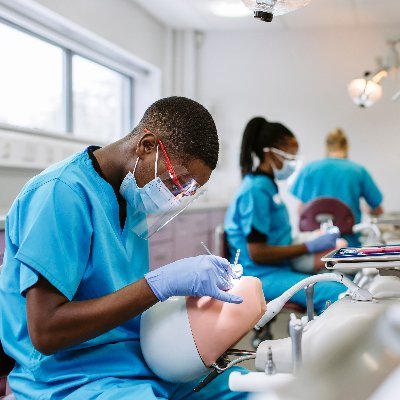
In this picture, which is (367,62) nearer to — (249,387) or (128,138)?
(128,138)

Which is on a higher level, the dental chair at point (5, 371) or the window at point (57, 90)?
the window at point (57, 90)

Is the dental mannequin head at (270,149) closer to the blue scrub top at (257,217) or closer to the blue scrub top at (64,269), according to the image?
the blue scrub top at (257,217)

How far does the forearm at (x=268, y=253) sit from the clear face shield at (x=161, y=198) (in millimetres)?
1004

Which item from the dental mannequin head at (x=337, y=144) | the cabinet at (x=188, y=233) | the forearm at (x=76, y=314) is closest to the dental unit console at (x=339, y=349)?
the forearm at (x=76, y=314)

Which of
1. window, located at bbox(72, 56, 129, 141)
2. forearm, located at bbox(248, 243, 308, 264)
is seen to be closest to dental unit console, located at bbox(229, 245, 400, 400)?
forearm, located at bbox(248, 243, 308, 264)

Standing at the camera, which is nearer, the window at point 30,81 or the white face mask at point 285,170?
the white face mask at point 285,170

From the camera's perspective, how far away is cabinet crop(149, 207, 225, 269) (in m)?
3.17

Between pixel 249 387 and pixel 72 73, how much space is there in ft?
10.7

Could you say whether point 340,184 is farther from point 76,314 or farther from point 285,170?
point 76,314

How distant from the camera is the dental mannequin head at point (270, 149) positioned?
8.00 ft

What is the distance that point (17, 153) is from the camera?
283cm

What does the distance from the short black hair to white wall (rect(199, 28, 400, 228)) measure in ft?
11.9

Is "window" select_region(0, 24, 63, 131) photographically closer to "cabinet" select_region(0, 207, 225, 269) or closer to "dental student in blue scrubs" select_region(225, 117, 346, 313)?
"cabinet" select_region(0, 207, 225, 269)

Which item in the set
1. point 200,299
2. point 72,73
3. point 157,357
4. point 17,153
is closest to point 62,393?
point 157,357
